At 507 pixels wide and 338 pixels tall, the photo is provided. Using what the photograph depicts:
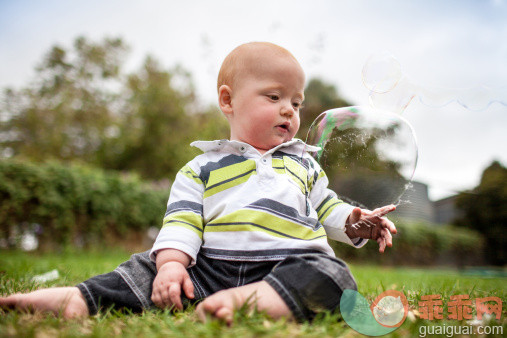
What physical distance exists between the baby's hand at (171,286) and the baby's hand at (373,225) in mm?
746

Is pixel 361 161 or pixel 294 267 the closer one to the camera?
pixel 294 267

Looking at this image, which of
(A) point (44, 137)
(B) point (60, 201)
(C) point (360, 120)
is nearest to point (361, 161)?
(C) point (360, 120)

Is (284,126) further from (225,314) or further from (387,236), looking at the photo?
(225,314)

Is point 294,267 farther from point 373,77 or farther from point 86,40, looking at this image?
point 86,40

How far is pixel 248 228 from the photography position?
1.52 metres

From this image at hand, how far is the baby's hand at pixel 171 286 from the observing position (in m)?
1.40

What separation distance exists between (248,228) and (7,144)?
19.3 metres

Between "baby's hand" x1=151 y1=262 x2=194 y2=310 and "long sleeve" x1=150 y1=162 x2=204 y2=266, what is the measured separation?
0.09m

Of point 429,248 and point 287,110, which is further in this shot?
point 429,248

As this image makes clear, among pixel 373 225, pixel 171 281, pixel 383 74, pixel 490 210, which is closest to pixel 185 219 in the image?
pixel 171 281

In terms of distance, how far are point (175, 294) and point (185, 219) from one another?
0.34 meters

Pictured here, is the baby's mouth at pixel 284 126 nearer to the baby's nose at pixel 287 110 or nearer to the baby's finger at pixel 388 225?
the baby's nose at pixel 287 110

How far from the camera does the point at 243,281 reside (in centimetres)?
149

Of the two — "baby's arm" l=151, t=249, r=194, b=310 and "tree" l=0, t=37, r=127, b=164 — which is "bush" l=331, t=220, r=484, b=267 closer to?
"baby's arm" l=151, t=249, r=194, b=310
